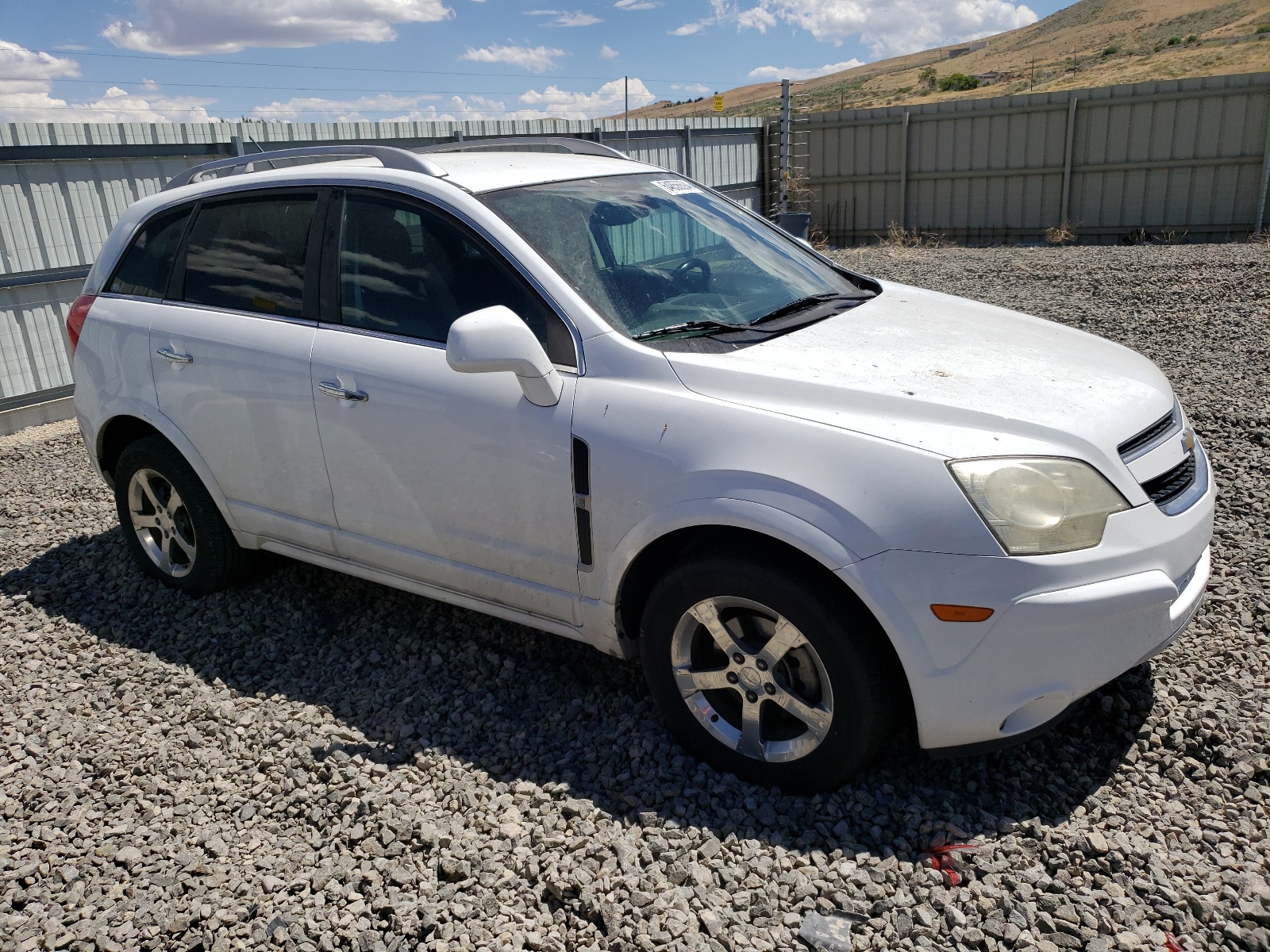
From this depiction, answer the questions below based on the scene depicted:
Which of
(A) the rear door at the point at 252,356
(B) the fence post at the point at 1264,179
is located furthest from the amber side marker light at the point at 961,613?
(B) the fence post at the point at 1264,179

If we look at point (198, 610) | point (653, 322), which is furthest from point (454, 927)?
point (198, 610)

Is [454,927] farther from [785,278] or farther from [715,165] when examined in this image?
[715,165]

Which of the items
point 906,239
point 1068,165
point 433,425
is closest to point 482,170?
point 433,425

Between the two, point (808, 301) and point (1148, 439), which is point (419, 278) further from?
point (1148, 439)

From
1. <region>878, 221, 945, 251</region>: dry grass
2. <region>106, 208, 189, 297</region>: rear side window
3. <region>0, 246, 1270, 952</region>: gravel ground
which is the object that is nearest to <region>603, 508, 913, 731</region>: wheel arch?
<region>0, 246, 1270, 952</region>: gravel ground

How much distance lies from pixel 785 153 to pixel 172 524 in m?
15.2

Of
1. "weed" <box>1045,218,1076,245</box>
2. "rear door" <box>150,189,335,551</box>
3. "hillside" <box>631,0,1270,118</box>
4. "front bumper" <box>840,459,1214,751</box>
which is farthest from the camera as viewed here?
"hillside" <box>631,0,1270,118</box>

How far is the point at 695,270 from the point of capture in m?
3.56

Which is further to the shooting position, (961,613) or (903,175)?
(903,175)

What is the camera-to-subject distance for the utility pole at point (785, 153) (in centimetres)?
1716

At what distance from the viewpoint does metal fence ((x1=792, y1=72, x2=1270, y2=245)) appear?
50.5ft

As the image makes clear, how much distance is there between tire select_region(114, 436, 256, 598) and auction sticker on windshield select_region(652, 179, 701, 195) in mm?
2390

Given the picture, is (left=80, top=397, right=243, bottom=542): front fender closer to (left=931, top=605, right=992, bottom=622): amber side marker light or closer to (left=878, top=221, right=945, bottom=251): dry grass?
(left=931, top=605, right=992, bottom=622): amber side marker light

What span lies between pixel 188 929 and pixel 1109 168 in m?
17.6
